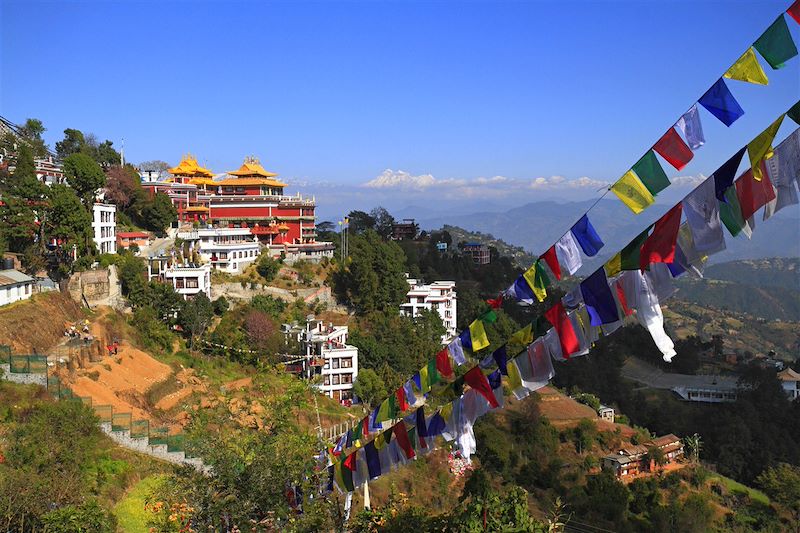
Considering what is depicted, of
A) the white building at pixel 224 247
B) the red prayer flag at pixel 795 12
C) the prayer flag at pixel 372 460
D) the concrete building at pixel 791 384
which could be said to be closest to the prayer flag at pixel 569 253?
the red prayer flag at pixel 795 12

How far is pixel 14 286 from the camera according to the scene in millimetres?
20438

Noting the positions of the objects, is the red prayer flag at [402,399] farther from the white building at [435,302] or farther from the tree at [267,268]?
the white building at [435,302]

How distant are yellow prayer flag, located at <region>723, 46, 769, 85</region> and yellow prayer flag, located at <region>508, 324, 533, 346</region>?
2.34m

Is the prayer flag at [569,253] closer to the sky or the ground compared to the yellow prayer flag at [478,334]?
closer to the sky

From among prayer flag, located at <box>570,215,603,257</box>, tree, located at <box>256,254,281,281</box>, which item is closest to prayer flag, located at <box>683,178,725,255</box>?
prayer flag, located at <box>570,215,603,257</box>

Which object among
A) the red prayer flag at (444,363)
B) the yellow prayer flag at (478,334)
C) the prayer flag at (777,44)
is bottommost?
the red prayer flag at (444,363)

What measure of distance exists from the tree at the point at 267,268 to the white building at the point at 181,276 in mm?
4726

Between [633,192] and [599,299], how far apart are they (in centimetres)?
75

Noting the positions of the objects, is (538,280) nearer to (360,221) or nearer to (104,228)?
(104,228)

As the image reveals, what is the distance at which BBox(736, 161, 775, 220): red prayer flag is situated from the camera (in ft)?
13.0

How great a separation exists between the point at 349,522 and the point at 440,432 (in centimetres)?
270

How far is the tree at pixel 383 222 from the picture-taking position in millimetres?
61956

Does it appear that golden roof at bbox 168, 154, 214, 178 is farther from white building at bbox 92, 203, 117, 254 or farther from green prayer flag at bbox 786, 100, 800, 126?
green prayer flag at bbox 786, 100, 800, 126

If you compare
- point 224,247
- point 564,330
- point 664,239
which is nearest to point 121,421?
point 564,330
